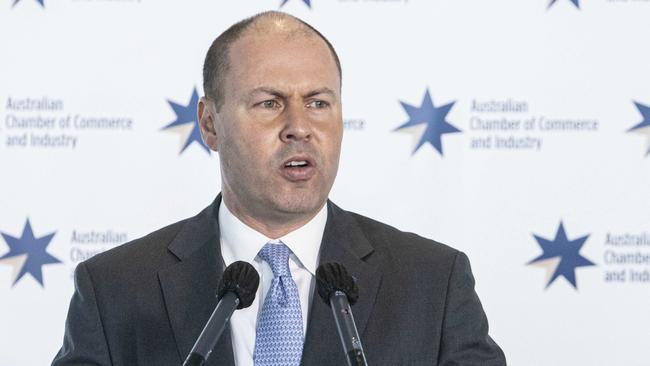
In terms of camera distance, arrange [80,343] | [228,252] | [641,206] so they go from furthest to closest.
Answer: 1. [641,206]
2. [228,252]
3. [80,343]

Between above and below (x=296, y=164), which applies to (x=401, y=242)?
below

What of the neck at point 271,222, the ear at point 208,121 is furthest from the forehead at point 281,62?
the neck at point 271,222

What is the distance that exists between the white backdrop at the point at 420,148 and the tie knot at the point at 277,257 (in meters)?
1.08

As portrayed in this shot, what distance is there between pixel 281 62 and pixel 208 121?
10.0 inches

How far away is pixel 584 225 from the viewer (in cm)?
Result: 307

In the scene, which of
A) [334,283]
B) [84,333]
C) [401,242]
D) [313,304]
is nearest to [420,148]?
[401,242]

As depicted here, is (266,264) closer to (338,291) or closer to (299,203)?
(299,203)

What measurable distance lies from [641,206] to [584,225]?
0.17 metres

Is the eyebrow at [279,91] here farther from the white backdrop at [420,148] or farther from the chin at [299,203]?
the white backdrop at [420,148]

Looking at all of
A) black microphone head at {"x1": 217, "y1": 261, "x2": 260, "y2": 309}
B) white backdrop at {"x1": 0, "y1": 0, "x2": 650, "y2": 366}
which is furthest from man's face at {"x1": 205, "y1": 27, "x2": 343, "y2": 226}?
white backdrop at {"x1": 0, "y1": 0, "x2": 650, "y2": 366}

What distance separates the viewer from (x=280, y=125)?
6.40ft

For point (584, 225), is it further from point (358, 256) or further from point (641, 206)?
point (358, 256)

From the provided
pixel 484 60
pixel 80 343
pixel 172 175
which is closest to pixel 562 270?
pixel 484 60

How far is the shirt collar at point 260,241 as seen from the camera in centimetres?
202
